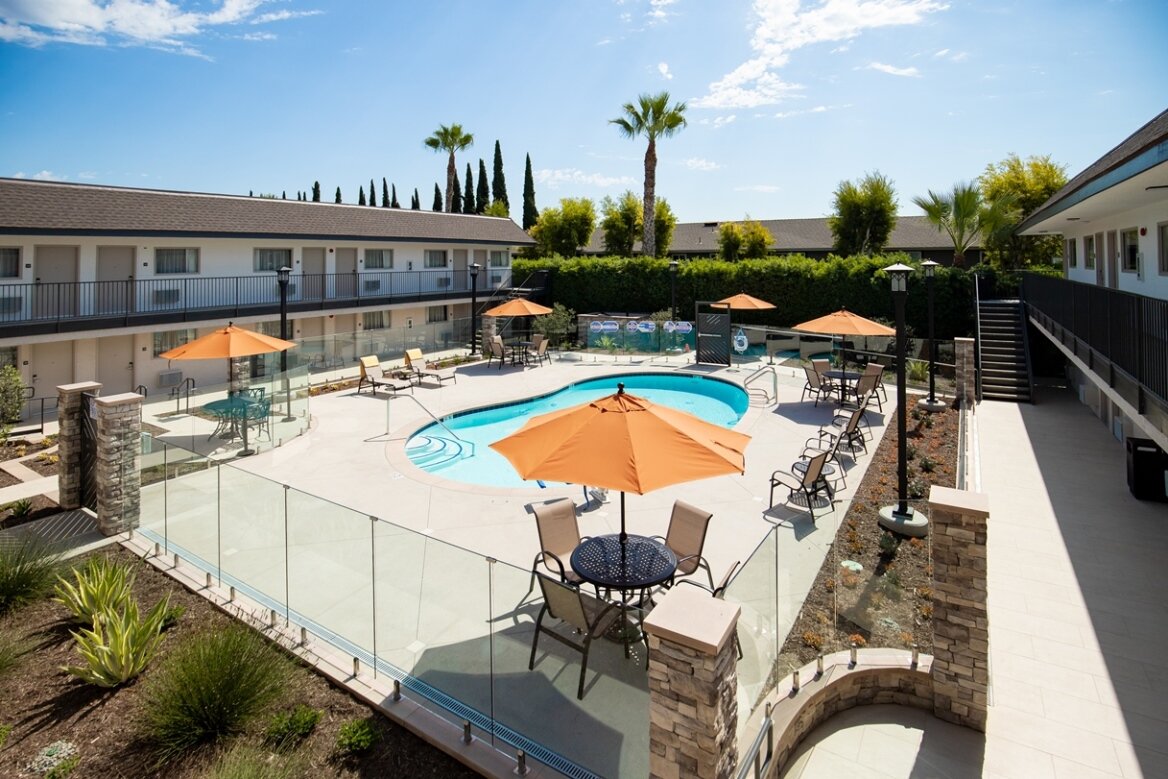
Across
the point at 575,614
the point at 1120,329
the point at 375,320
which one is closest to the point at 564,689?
the point at 575,614

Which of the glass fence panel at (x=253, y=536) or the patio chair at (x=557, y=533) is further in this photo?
the glass fence panel at (x=253, y=536)

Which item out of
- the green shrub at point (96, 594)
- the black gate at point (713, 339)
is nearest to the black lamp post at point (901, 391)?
the green shrub at point (96, 594)

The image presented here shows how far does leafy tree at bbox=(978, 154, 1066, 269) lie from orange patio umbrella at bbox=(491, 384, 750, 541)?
32494 mm

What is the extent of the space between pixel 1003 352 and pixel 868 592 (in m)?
17.8

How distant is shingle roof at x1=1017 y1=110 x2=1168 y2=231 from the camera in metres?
8.05

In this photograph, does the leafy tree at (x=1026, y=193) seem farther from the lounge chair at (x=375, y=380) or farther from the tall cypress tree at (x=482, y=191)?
the tall cypress tree at (x=482, y=191)

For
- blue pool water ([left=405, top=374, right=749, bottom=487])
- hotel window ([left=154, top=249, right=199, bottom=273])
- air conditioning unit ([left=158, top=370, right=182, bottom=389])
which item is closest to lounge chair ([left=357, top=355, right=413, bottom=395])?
blue pool water ([left=405, top=374, right=749, bottom=487])

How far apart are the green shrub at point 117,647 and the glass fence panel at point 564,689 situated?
3.71 meters

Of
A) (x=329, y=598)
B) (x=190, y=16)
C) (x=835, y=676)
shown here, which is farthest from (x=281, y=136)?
(x=835, y=676)

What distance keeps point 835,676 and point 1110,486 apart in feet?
31.8

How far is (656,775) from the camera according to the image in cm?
415

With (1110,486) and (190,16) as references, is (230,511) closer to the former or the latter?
(1110,486)

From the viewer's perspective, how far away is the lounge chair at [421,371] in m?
20.2

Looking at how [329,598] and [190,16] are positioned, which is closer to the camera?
[329,598]
